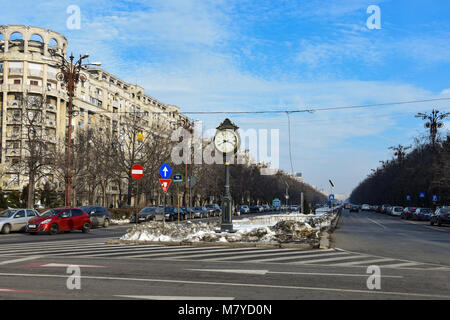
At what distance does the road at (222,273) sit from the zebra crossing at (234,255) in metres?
0.03

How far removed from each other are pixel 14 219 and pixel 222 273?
19.9 meters

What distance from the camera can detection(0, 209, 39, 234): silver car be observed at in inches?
983

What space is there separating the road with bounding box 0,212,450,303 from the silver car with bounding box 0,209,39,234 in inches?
433

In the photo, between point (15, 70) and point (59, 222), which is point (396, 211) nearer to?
point (59, 222)

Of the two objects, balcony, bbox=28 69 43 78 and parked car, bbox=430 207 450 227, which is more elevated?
balcony, bbox=28 69 43 78

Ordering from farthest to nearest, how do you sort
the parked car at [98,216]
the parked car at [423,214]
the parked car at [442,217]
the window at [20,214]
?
1. the parked car at [423,214]
2. the parked car at [442,217]
3. the parked car at [98,216]
4. the window at [20,214]

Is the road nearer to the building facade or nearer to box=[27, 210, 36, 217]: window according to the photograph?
box=[27, 210, 36, 217]: window

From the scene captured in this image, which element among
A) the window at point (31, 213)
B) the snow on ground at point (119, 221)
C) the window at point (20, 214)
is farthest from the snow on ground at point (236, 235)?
the snow on ground at point (119, 221)

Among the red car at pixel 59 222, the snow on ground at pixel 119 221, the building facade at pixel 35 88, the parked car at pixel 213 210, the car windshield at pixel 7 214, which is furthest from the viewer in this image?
the building facade at pixel 35 88

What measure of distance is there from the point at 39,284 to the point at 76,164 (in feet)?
130

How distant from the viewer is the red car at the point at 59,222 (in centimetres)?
2381

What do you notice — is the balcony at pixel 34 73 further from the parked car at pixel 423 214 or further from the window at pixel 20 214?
the parked car at pixel 423 214

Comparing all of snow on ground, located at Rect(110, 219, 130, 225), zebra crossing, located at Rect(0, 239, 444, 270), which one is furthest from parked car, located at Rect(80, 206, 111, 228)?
zebra crossing, located at Rect(0, 239, 444, 270)

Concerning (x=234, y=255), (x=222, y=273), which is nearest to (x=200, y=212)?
(x=234, y=255)
